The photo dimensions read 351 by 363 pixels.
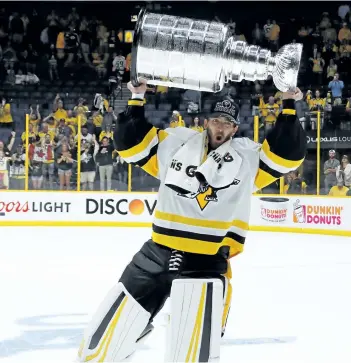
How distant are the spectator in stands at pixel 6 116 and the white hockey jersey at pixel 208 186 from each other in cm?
888

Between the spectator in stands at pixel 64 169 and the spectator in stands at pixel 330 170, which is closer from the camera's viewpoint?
the spectator in stands at pixel 330 170

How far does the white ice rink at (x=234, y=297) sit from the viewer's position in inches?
159

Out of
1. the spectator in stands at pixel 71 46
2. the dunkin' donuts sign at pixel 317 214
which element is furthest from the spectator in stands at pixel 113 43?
the dunkin' donuts sign at pixel 317 214

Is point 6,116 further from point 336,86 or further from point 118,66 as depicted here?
point 336,86

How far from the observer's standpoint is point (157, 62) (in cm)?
267

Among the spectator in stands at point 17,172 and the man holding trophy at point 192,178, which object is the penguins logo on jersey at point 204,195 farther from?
the spectator in stands at point 17,172

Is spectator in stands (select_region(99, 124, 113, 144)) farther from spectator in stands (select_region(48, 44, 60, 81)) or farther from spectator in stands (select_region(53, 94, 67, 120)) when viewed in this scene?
spectator in stands (select_region(48, 44, 60, 81))

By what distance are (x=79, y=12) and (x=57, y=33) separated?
103 centimetres

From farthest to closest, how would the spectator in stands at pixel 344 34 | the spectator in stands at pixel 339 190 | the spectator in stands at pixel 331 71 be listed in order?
1. the spectator in stands at pixel 344 34
2. the spectator in stands at pixel 331 71
3. the spectator in stands at pixel 339 190

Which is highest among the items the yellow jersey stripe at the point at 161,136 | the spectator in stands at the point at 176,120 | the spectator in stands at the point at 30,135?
the yellow jersey stripe at the point at 161,136

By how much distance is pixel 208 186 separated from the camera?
2.71 m

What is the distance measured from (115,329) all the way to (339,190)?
760 cm

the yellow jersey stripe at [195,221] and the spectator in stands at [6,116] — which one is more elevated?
the yellow jersey stripe at [195,221]

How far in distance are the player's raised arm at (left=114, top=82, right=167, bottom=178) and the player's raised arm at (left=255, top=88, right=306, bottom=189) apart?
428 millimetres
